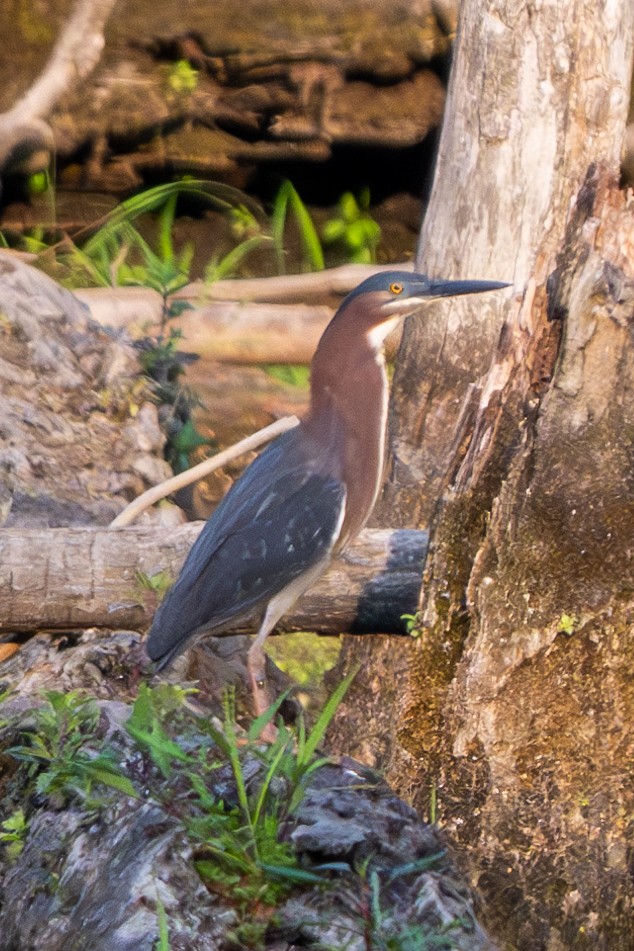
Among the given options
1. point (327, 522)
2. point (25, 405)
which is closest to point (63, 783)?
point (327, 522)

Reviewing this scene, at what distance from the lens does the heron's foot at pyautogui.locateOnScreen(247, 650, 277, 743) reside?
347 cm

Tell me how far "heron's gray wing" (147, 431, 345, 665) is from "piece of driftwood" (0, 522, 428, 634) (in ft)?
0.88

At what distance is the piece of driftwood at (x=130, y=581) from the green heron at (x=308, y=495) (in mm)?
173

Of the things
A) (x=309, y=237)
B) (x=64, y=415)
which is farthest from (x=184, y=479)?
(x=309, y=237)

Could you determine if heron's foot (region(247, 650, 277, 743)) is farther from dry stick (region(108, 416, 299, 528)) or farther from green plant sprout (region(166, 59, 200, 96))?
green plant sprout (region(166, 59, 200, 96))

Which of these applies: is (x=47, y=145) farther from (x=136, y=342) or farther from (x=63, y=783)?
(x=63, y=783)

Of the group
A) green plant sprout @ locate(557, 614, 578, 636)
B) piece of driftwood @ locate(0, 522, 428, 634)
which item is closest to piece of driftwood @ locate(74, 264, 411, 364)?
piece of driftwood @ locate(0, 522, 428, 634)

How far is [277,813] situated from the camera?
2.42 m

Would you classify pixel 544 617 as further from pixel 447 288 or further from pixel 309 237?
pixel 309 237

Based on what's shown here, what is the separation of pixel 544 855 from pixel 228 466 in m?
3.09

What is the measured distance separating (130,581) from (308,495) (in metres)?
0.65

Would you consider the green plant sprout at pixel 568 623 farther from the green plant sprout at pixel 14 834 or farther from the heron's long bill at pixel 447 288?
the green plant sprout at pixel 14 834

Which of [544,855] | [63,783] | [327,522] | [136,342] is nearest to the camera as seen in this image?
[63,783]

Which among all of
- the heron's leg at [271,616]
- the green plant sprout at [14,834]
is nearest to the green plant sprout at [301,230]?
the heron's leg at [271,616]
